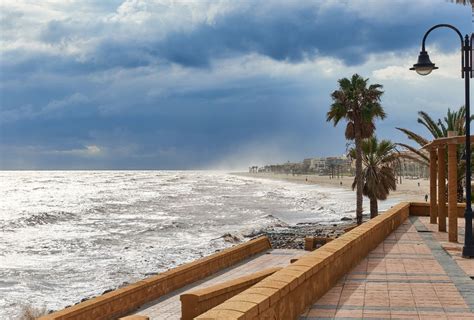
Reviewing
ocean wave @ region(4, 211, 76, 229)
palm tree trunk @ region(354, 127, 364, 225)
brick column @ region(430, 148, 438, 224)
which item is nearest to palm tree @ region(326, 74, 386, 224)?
palm tree trunk @ region(354, 127, 364, 225)

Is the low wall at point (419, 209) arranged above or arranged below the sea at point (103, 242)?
above

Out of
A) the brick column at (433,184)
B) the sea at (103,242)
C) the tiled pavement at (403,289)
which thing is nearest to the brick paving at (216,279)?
the tiled pavement at (403,289)

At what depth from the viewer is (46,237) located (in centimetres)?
4400

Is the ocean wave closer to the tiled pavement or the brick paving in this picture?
the brick paving

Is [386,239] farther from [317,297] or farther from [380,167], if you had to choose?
[380,167]

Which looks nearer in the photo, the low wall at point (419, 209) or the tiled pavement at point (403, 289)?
the tiled pavement at point (403, 289)

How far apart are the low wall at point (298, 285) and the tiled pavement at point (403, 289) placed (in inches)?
8.0

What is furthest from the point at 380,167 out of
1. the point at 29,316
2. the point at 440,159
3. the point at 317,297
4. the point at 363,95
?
the point at 317,297

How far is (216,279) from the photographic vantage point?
17.7m

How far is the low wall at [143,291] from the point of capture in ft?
40.5

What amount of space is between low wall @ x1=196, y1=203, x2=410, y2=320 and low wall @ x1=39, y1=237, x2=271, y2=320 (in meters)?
6.02

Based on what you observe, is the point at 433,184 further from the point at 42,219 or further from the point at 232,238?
the point at 42,219

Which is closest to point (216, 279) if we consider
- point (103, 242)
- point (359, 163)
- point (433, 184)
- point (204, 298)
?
point (204, 298)

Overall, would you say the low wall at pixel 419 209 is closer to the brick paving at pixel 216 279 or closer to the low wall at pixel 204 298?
the brick paving at pixel 216 279
